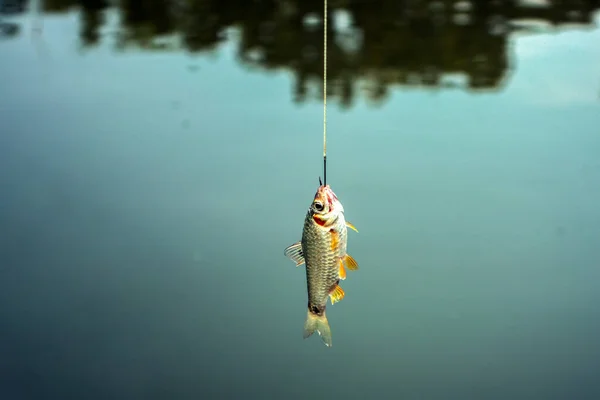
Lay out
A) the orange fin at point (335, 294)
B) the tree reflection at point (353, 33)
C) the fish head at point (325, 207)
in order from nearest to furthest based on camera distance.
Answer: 1. the fish head at point (325, 207)
2. the orange fin at point (335, 294)
3. the tree reflection at point (353, 33)

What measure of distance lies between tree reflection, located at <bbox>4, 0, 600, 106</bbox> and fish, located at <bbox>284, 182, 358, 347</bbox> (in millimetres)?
7918

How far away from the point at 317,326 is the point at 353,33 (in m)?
8.67

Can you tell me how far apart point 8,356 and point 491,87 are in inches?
287

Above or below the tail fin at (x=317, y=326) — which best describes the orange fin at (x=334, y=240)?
above

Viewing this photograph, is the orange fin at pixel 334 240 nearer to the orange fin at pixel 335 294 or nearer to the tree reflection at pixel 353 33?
the orange fin at pixel 335 294

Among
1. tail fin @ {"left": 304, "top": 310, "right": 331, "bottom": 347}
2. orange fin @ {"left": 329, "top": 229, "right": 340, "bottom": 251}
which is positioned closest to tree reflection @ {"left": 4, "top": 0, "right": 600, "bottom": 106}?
tail fin @ {"left": 304, "top": 310, "right": 331, "bottom": 347}

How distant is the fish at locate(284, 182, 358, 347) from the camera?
8.72 feet

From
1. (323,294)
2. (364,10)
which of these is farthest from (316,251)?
(364,10)

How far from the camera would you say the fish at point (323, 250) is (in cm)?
266

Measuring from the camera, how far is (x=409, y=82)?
1109 centimetres

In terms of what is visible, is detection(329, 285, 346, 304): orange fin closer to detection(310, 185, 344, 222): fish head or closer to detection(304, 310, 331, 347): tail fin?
detection(304, 310, 331, 347): tail fin

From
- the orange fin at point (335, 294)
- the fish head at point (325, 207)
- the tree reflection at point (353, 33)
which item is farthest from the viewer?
the tree reflection at point (353, 33)

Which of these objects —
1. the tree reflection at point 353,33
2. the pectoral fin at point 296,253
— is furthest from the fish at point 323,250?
the tree reflection at point 353,33

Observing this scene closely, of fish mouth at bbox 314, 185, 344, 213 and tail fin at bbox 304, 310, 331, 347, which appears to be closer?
fish mouth at bbox 314, 185, 344, 213
